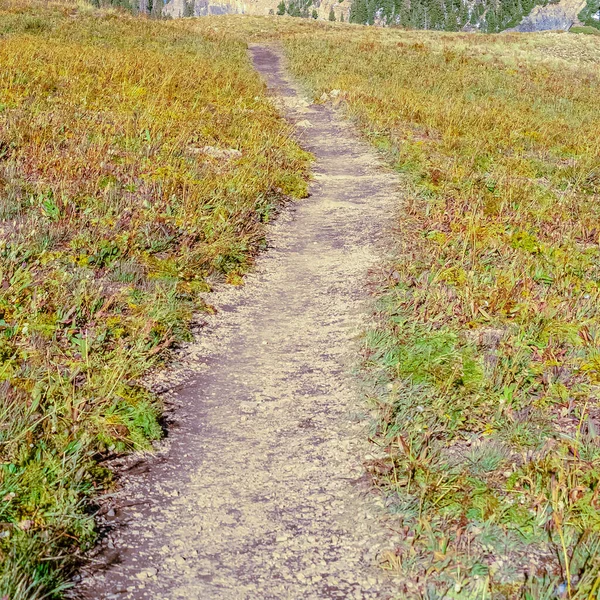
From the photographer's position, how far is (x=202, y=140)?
12.4 m

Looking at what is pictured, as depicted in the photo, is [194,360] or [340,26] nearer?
[194,360]

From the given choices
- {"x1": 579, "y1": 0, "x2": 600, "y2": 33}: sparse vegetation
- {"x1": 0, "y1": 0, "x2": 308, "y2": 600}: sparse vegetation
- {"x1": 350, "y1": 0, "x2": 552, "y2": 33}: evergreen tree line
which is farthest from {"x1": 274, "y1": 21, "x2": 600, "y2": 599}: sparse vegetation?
{"x1": 579, "y1": 0, "x2": 600, "y2": 33}: sparse vegetation

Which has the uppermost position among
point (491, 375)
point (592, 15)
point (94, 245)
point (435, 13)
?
point (592, 15)

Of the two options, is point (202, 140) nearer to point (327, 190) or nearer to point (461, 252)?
point (327, 190)

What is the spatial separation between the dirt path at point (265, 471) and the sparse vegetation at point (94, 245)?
0.34 meters

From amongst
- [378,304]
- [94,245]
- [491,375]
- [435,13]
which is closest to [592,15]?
[435,13]

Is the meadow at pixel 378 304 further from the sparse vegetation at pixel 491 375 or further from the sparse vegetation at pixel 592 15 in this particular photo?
the sparse vegetation at pixel 592 15

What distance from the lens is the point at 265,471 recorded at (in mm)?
4297

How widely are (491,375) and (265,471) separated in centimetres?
219

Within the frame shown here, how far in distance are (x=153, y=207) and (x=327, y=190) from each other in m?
4.30

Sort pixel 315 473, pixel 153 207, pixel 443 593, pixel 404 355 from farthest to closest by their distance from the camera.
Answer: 1. pixel 153 207
2. pixel 404 355
3. pixel 315 473
4. pixel 443 593

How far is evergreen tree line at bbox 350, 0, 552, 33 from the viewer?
155 metres

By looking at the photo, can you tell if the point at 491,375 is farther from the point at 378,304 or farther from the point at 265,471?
the point at 265,471

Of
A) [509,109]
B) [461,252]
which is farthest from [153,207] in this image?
[509,109]
